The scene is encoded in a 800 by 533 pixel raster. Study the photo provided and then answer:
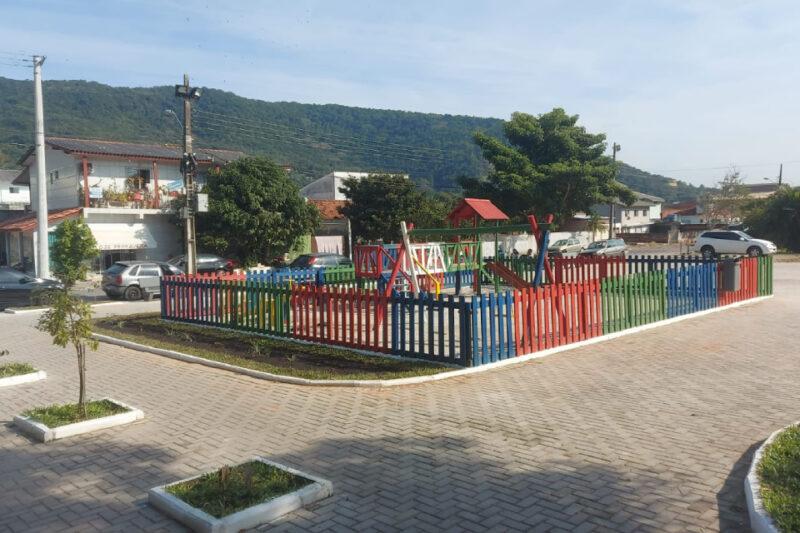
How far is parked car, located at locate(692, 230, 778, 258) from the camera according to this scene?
40500 mm

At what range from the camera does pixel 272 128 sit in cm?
11569

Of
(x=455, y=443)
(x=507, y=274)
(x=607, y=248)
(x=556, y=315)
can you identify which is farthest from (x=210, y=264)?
(x=607, y=248)

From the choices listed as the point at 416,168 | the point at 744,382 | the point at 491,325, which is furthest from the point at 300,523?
the point at 416,168

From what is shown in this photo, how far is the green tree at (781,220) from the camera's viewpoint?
51.1 m

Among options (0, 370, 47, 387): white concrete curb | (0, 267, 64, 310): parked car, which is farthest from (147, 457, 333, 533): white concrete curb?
(0, 267, 64, 310): parked car

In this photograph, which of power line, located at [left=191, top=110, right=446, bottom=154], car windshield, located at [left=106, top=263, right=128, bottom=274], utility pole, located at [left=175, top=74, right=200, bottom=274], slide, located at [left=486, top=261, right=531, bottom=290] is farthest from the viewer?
power line, located at [left=191, top=110, right=446, bottom=154]

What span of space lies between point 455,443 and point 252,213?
2827 cm

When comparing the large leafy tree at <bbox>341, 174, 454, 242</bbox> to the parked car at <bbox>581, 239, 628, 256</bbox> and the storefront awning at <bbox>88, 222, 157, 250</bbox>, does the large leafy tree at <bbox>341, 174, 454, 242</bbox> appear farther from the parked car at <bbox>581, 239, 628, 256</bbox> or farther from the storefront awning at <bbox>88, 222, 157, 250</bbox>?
the storefront awning at <bbox>88, 222, 157, 250</bbox>

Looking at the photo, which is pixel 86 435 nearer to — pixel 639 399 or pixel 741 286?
pixel 639 399

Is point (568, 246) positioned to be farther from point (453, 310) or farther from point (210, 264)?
point (453, 310)

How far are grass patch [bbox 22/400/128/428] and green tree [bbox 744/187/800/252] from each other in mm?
54381

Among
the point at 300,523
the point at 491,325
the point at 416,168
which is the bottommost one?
the point at 300,523

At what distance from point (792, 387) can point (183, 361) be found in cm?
925

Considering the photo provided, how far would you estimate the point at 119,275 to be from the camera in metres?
24.0
